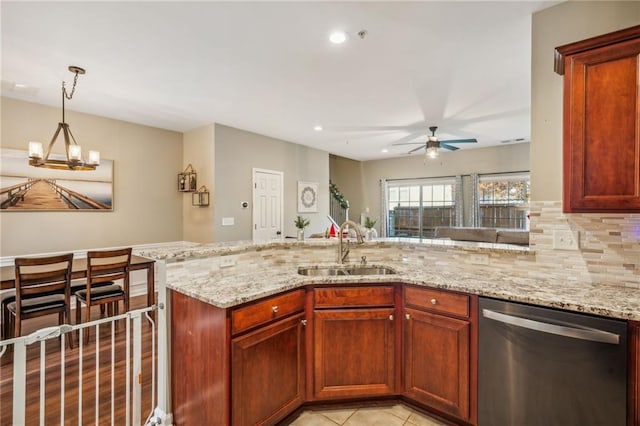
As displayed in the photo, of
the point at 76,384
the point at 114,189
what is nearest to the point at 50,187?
the point at 114,189

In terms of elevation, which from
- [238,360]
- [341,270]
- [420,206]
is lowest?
[238,360]

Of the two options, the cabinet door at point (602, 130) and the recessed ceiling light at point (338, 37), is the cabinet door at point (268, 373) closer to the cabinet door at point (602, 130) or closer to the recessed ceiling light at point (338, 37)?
the cabinet door at point (602, 130)

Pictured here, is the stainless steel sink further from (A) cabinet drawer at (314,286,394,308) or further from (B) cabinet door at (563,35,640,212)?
(B) cabinet door at (563,35,640,212)

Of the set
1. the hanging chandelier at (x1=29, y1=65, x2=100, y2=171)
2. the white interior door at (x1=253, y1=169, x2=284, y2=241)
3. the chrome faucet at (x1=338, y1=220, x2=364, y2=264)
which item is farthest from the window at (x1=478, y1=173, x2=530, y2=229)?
the hanging chandelier at (x1=29, y1=65, x2=100, y2=171)

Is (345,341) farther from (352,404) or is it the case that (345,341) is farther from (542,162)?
(542,162)

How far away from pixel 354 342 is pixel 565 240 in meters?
1.48

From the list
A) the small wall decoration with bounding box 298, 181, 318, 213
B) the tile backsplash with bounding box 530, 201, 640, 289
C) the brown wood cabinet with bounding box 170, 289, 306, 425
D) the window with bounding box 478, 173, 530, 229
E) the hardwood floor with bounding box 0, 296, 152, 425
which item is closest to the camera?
the brown wood cabinet with bounding box 170, 289, 306, 425

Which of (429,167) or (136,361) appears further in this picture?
(429,167)

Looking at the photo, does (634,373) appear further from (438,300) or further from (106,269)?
(106,269)

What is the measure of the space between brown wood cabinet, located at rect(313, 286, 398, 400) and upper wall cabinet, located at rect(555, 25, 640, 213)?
1.24m

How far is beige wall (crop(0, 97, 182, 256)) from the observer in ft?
12.6

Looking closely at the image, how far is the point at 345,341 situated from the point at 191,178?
4030mm

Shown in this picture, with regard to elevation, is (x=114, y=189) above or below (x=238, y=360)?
above

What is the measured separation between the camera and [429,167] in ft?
25.7
